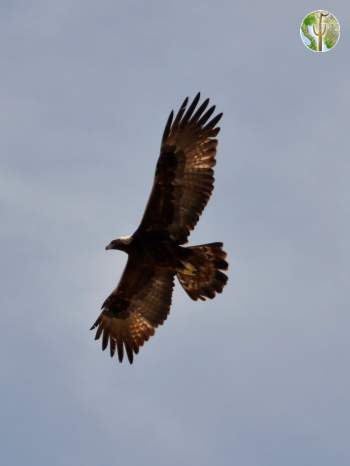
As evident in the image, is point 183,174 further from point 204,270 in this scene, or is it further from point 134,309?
point 134,309

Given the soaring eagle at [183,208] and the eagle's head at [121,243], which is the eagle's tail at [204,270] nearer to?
the soaring eagle at [183,208]

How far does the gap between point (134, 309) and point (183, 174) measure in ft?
10.2

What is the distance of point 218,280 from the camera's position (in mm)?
21781

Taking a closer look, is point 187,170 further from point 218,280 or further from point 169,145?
point 218,280

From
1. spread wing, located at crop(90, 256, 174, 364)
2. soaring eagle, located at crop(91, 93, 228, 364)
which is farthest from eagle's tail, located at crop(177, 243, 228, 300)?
spread wing, located at crop(90, 256, 174, 364)

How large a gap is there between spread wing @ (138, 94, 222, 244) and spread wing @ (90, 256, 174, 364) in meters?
1.47

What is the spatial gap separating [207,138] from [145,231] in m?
1.90

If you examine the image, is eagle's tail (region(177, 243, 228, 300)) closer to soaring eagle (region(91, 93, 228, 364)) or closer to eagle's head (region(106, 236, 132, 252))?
soaring eagle (region(91, 93, 228, 364))

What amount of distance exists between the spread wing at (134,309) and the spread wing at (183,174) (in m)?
1.47

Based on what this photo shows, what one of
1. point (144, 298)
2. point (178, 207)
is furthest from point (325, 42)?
point (144, 298)

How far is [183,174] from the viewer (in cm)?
2134

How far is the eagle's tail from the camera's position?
21.5 metres

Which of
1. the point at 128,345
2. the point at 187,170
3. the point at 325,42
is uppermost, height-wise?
the point at 325,42

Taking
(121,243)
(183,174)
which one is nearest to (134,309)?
(121,243)
